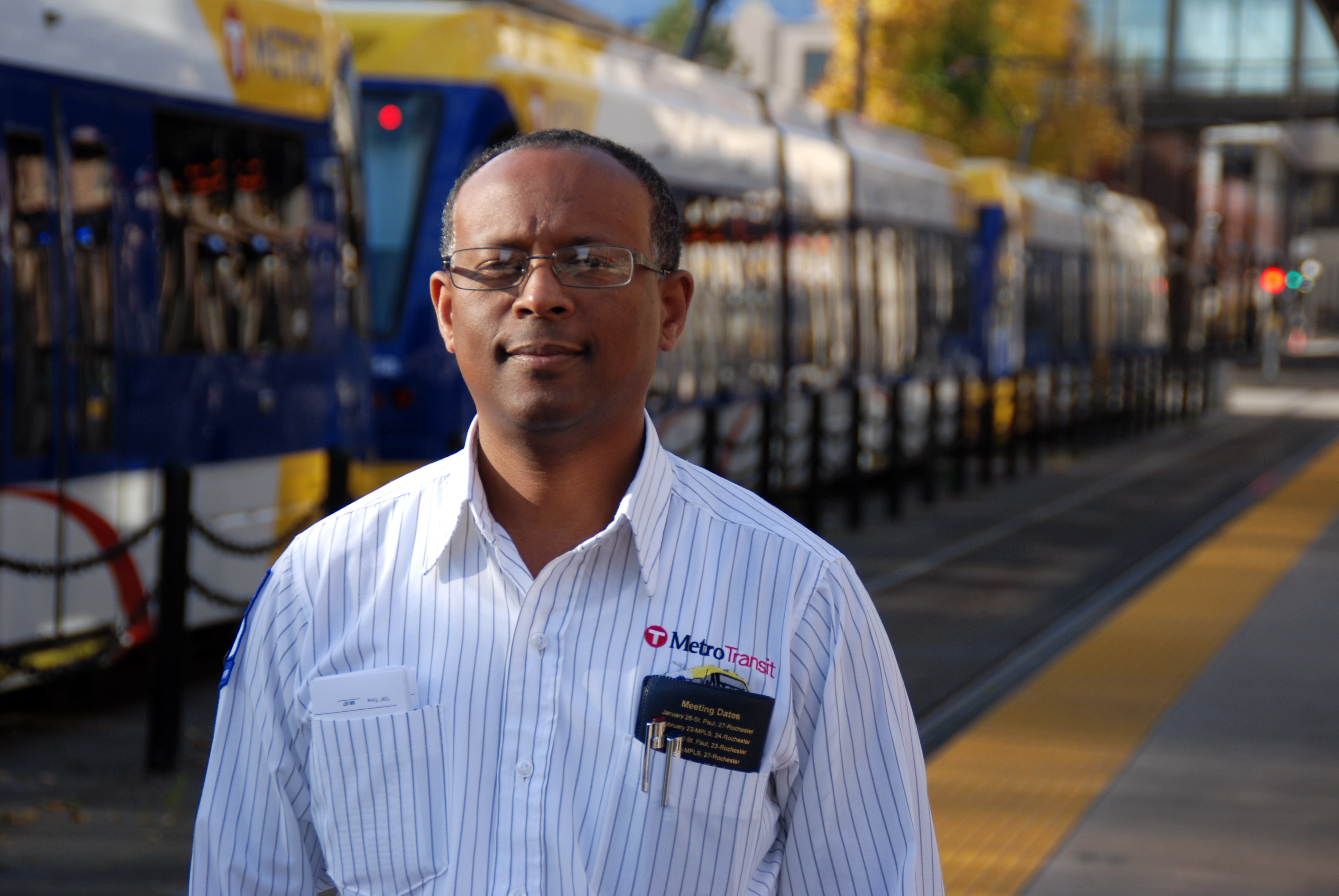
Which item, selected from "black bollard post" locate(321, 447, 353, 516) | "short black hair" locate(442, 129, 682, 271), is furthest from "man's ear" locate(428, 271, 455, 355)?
"black bollard post" locate(321, 447, 353, 516)

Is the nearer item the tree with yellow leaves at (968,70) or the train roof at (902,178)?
the train roof at (902,178)

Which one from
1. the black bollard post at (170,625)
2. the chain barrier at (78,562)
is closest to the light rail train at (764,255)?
the chain barrier at (78,562)

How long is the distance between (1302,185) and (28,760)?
12591cm

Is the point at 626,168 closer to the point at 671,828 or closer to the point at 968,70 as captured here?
the point at 671,828

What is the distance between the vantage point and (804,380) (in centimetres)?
1742

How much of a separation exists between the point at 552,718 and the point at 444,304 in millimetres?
533

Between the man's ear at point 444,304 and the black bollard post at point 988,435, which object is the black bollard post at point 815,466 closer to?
the black bollard post at point 988,435

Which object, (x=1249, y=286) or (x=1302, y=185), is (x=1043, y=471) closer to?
(x=1249, y=286)

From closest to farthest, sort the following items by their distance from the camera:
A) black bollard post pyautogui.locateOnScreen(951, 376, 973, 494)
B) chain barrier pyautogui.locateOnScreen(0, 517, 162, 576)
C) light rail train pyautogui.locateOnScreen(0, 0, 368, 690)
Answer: chain barrier pyautogui.locateOnScreen(0, 517, 162, 576) < light rail train pyautogui.locateOnScreen(0, 0, 368, 690) < black bollard post pyautogui.locateOnScreen(951, 376, 973, 494)

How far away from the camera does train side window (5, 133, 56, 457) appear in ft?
23.7

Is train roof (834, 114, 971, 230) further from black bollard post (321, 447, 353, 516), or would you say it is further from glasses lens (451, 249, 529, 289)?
glasses lens (451, 249, 529, 289)

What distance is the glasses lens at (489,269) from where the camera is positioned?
6.91 feet

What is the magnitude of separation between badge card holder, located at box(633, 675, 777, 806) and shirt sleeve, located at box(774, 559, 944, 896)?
8 centimetres

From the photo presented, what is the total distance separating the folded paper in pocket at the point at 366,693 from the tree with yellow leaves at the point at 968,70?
36594mm
